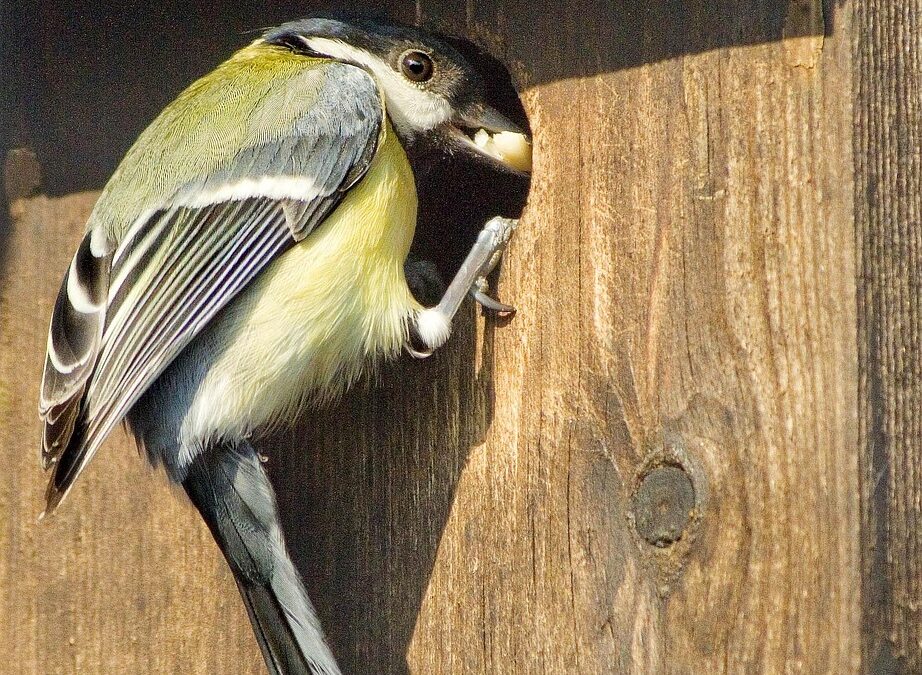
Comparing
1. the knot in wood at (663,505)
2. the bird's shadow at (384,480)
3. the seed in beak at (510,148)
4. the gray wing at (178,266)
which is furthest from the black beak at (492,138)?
the knot in wood at (663,505)

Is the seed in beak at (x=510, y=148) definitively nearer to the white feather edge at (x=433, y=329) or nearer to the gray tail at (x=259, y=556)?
the white feather edge at (x=433, y=329)

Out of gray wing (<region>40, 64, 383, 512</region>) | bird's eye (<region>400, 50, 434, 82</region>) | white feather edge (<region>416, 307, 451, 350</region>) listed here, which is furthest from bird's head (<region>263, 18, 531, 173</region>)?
white feather edge (<region>416, 307, 451, 350</region>)

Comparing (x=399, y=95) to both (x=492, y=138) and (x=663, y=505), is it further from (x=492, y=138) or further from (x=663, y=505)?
(x=663, y=505)

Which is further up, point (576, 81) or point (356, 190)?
point (576, 81)

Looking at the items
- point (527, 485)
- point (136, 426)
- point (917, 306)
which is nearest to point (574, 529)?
point (527, 485)

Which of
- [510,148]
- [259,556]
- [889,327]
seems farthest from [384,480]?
[889,327]

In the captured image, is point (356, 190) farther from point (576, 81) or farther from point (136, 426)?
point (136, 426)

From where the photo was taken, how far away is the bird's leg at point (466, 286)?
6.44ft

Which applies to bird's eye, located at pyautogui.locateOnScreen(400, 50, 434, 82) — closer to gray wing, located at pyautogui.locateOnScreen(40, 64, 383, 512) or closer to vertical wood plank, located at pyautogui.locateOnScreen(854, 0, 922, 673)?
gray wing, located at pyautogui.locateOnScreen(40, 64, 383, 512)

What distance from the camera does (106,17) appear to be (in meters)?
2.46

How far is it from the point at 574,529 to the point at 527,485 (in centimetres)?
12

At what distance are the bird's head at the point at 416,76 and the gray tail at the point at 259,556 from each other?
68cm

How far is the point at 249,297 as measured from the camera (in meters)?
1.92

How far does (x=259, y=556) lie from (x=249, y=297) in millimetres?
410
